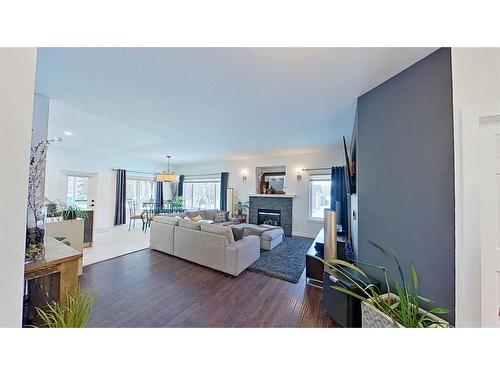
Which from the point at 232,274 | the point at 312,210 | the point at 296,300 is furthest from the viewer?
the point at 312,210

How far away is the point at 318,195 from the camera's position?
205 inches

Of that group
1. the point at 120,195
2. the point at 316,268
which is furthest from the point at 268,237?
the point at 120,195

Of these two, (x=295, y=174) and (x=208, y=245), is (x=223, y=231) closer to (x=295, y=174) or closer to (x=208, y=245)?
(x=208, y=245)

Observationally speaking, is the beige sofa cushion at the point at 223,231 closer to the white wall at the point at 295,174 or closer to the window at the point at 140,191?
the white wall at the point at 295,174

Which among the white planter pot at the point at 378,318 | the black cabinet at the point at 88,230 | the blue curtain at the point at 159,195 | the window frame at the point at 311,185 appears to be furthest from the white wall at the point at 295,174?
the black cabinet at the point at 88,230

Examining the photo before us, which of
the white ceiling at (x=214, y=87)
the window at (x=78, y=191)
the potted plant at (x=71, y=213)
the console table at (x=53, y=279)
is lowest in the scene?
the console table at (x=53, y=279)

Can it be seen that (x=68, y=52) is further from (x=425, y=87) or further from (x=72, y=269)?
(x=425, y=87)

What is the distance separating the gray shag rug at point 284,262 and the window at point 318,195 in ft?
3.81

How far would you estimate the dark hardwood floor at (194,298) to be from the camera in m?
1.76

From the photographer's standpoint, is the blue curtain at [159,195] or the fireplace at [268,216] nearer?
the fireplace at [268,216]

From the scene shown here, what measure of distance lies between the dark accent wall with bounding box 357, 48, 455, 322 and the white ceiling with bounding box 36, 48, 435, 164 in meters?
0.23

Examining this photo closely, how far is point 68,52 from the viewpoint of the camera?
1.42m
